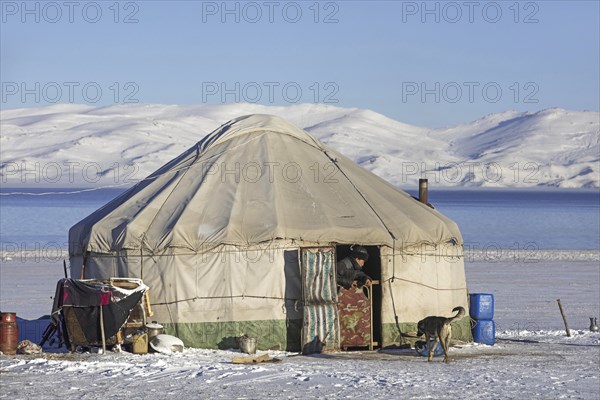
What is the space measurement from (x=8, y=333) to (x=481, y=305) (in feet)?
22.4

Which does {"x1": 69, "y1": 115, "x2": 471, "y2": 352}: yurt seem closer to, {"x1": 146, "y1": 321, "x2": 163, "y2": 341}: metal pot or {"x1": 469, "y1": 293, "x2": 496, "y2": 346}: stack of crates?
{"x1": 469, "y1": 293, "x2": 496, "y2": 346}: stack of crates

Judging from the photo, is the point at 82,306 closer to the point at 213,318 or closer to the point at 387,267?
the point at 213,318

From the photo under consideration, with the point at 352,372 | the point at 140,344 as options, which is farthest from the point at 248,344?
the point at 352,372

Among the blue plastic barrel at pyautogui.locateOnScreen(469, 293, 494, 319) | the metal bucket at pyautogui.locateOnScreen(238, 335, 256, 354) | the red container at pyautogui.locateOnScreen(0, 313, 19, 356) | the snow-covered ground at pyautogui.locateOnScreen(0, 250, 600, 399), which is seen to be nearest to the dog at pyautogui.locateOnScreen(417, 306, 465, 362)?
the snow-covered ground at pyautogui.locateOnScreen(0, 250, 600, 399)

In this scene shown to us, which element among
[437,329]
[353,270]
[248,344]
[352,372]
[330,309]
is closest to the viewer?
[352,372]

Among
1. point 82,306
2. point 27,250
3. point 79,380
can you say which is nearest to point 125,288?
point 82,306

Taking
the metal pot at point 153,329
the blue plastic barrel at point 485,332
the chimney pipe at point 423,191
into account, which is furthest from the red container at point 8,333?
the blue plastic barrel at point 485,332

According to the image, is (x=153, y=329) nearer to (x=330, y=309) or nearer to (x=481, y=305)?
(x=330, y=309)

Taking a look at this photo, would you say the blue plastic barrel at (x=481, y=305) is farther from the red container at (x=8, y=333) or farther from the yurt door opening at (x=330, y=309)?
the red container at (x=8, y=333)

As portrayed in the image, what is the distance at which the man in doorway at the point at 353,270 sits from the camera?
16.3 meters

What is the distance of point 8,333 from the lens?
15.6 m

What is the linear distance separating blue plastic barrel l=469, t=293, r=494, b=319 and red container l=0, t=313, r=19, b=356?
21.8ft

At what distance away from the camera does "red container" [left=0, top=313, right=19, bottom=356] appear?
1558 centimetres

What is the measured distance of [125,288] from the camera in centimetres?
1564
